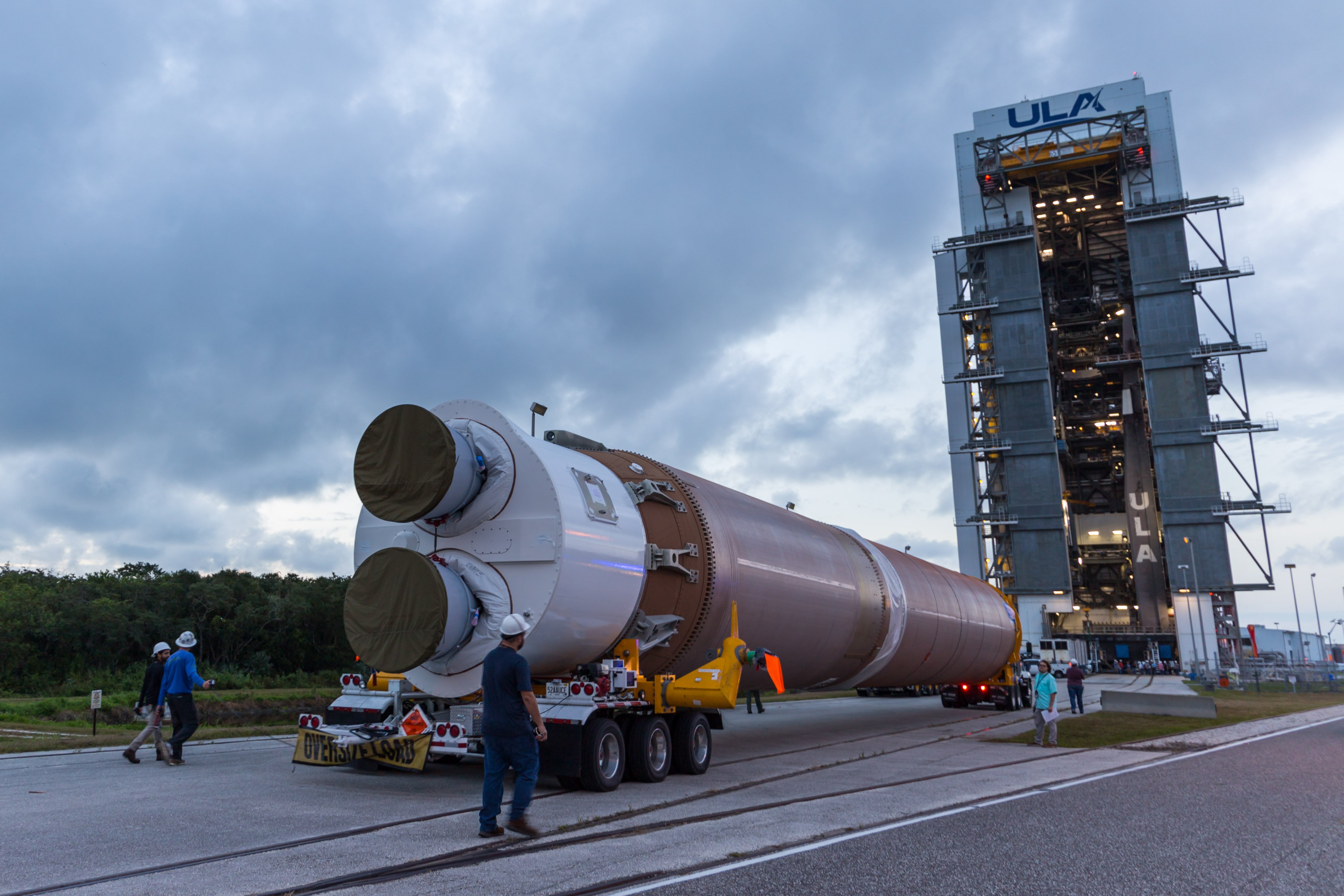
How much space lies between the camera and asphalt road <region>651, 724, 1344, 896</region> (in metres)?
5.73

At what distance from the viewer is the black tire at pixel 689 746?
10.8 m

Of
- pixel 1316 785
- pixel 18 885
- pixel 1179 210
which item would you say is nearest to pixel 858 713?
pixel 1316 785

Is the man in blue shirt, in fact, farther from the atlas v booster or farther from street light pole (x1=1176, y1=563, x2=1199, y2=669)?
street light pole (x1=1176, y1=563, x2=1199, y2=669)

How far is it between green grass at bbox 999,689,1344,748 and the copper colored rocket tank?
2749 mm

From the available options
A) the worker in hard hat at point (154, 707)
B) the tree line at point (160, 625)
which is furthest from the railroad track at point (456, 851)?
the tree line at point (160, 625)

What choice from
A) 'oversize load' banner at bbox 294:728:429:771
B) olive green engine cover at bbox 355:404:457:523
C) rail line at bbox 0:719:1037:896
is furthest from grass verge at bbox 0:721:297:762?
rail line at bbox 0:719:1037:896

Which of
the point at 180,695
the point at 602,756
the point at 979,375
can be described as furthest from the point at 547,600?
the point at 979,375

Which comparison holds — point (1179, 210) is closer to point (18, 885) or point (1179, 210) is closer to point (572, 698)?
point (572, 698)

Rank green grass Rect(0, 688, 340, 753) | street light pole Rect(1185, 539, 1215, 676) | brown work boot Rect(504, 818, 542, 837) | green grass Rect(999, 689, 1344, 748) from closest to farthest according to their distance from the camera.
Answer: brown work boot Rect(504, 818, 542, 837), green grass Rect(0, 688, 340, 753), green grass Rect(999, 689, 1344, 748), street light pole Rect(1185, 539, 1215, 676)

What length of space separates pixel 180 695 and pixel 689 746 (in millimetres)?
6385

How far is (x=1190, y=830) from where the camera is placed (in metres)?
7.78

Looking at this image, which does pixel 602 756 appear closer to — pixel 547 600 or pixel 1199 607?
pixel 547 600

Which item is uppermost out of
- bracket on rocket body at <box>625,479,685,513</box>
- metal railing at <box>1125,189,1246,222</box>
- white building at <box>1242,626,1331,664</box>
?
metal railing at <box>1125,189,1246,222</box>

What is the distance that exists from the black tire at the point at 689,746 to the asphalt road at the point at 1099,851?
139 inches
